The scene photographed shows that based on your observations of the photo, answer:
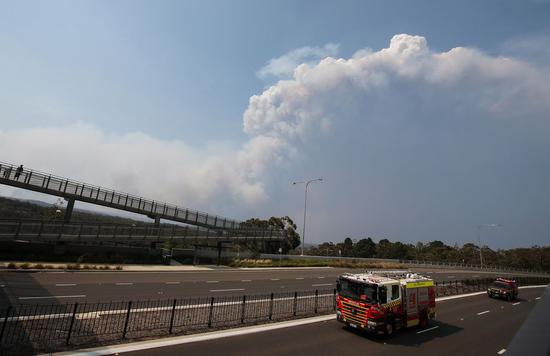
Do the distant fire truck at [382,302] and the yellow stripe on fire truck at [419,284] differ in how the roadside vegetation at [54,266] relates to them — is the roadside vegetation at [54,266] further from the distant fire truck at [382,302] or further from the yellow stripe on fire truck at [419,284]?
the yellow stripe on fire truck at [419,284]

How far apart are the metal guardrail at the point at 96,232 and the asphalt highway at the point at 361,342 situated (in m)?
24.8

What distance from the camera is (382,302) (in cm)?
1480

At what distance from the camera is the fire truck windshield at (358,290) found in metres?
15.0

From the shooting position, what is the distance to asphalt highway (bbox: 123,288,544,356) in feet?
39.6

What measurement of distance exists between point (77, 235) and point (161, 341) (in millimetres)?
25425

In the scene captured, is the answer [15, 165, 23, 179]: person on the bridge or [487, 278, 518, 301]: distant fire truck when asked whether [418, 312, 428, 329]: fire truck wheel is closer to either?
[487, 278, 518, 301]: distant fire truck

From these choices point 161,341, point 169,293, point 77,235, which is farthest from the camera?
point 77,235

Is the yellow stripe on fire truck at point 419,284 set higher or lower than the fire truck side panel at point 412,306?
higher

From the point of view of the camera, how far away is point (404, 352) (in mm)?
13219

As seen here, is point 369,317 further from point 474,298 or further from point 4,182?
point 4,182

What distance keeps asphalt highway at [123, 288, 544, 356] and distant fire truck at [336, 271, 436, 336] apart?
0.61 metres

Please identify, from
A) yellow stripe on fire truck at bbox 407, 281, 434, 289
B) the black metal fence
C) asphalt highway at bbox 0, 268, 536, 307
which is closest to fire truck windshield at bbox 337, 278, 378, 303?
yellow stripe on fire truck at bbox 407, 281, 434, 289

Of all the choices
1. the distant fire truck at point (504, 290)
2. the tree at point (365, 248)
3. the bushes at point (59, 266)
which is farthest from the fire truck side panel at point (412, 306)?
the tree at point (365, 248)

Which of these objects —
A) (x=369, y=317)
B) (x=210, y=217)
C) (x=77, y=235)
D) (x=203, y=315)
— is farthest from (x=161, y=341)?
(x=210, y=217)
